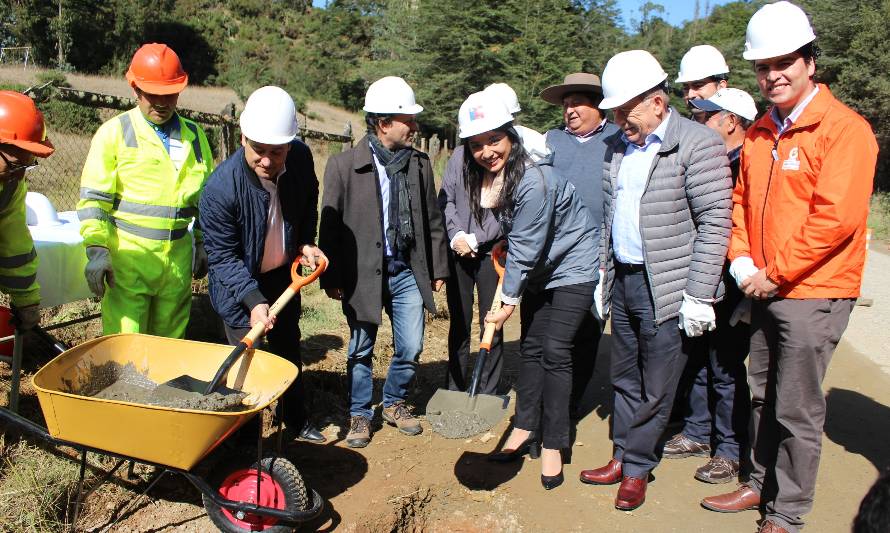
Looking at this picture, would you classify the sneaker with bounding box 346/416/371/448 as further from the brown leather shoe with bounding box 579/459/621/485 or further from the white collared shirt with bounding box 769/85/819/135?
the white collared shirt with bounding box 769/85/819/135

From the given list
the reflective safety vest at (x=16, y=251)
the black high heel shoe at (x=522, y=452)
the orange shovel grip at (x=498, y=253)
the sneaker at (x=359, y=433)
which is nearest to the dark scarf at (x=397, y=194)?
the orange shovel grip at (x=498, y=253)

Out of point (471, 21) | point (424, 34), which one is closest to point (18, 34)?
point (424, 34)

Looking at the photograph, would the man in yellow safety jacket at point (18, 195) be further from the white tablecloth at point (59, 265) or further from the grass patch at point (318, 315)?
the grass patch at point (318, 315)

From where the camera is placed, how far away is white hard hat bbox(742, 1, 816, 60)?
2764 millimetres

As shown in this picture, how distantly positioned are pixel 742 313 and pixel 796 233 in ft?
2.04

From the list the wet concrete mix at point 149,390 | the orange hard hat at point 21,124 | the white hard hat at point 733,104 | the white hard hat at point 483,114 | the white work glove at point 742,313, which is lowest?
the wet concrete mix at point 149,390

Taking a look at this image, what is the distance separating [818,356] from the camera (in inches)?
114

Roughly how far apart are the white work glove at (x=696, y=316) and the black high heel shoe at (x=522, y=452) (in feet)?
3.87

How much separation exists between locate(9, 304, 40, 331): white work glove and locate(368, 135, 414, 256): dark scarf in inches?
70.4

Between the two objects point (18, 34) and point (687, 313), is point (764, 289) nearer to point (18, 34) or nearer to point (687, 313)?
point (687, 313)

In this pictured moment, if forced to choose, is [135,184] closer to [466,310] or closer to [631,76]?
[466,310]

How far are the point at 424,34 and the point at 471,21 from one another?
2.69 metres

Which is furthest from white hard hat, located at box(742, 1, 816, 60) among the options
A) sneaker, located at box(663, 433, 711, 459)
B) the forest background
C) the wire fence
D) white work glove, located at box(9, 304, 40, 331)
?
the forest background

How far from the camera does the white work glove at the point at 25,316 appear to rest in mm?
3166
